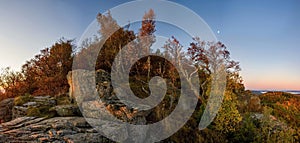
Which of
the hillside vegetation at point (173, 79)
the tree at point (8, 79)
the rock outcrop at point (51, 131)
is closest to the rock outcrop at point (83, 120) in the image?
the rock outcrop at point (51, 131)

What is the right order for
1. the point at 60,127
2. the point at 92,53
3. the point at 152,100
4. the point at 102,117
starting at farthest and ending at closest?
the point at 92,53 → the point at 152,100 → the point at 102,117 → the point at 60,127

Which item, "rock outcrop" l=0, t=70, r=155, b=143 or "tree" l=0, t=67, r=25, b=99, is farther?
"tree" l=0, t=67, r=25, b=99

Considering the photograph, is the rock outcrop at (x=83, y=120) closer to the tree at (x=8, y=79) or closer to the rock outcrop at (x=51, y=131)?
the rock outcrop at (x=51, y=131)

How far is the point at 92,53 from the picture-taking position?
47.6ft

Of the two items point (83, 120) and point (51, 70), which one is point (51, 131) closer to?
point (83, 120)

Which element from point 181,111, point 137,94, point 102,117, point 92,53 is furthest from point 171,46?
point 102,117

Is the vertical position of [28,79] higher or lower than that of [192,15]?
lower

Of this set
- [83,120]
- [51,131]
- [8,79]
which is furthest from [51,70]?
[51,131]

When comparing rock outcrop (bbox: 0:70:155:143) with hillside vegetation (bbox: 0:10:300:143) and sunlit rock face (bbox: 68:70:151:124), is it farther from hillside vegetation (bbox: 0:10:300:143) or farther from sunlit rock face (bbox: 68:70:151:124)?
hillside vegetation (bbox: 0:10:300:143)

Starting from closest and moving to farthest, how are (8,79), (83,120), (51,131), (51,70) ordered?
(51,131) → (83,120) → (51,70) → (8,79)

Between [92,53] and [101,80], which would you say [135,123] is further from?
[92,53]

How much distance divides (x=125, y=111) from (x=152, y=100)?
Result: 7.02 ft

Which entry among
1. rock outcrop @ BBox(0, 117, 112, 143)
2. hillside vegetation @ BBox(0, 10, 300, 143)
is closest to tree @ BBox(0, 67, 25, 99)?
hillside vegetation @ BBox(0, 10, 300, 143)

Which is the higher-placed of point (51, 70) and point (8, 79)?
point (51, 70)
